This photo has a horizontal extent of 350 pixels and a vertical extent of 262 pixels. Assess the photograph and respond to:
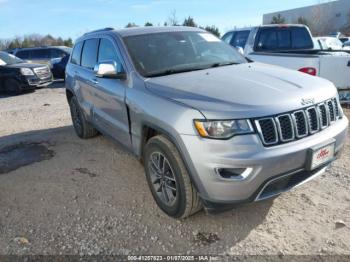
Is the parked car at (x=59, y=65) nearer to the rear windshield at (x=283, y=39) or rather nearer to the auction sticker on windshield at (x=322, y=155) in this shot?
the rear windshield at (x=283, y=39)

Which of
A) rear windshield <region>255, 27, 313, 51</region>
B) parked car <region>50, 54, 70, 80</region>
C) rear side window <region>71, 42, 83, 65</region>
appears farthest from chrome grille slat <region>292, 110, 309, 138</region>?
parked car <region>50, 54, 70, 80</region>

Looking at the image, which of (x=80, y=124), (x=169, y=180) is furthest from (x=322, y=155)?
(x=80, y=124)

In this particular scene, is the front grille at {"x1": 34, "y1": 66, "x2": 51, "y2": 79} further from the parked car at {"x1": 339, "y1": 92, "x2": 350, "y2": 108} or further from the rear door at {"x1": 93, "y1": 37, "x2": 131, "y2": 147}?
the parked car at {"x1": 339, "y1": 92, "x2": 350, "y2": 108}

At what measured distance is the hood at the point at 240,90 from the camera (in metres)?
2.71

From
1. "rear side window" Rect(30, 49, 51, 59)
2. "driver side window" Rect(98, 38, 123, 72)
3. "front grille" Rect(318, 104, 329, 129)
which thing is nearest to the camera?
"front grille" Rect(318, 104, 329, 129)

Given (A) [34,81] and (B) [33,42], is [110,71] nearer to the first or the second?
(A) [34,81]

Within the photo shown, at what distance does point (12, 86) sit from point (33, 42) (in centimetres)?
3658

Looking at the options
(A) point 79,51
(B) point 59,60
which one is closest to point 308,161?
(A) point 79,51

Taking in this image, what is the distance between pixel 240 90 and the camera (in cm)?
299

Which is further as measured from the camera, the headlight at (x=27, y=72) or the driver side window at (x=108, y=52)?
the headlight at (x=27, y=72)

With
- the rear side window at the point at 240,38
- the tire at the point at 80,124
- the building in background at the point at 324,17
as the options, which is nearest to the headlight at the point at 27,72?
the tire at the point at 80,124

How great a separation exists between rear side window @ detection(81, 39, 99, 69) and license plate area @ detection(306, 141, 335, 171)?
3.27m

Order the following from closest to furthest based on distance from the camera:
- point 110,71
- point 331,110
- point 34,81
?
Result: point 331,110, point 110,71, point 34,81

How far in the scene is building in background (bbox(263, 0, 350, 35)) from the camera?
165 feet
